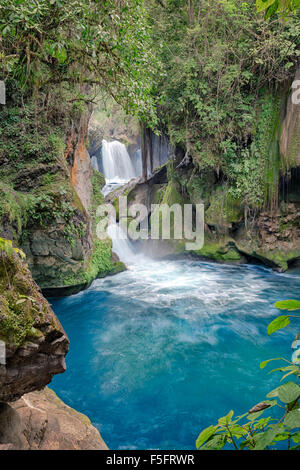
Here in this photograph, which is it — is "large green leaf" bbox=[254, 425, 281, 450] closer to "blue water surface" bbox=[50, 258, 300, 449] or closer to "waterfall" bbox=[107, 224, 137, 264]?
"blue water surface" bbox=[50, 258, 300, 449]

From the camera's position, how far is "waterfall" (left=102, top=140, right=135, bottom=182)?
67.7 feet

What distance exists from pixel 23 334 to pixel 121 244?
412 inches

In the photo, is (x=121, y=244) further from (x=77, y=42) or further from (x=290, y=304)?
(x=290, y=304)

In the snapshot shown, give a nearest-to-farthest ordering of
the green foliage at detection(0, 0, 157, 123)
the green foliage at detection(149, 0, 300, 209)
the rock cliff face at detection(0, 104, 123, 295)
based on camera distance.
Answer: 1. the green foliage at detection(0, 0, 157, 123)
2. the rock cliff face at detection(0, 104, 123, 295)
3. the green foliage at detection(149, 0, 300, 209)

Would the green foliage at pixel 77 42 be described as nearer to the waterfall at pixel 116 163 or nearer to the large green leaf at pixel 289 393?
the large green leaf at pixel 289 393

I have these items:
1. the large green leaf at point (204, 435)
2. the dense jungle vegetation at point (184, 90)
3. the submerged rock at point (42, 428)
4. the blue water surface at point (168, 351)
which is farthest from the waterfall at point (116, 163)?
the large green leaf at point (204, 435)

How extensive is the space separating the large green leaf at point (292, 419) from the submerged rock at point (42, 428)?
152 cm

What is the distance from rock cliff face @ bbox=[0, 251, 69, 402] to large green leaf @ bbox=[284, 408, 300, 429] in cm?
152

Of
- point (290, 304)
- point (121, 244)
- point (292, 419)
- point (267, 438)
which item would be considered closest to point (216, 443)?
point (267, 438)

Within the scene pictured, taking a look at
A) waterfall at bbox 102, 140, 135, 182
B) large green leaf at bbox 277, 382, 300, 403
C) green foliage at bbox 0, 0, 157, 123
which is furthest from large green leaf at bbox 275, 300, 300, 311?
waterfall at bbox 102, 140, 135, 182

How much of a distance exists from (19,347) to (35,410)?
91cm

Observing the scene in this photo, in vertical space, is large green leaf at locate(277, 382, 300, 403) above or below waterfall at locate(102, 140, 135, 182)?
below

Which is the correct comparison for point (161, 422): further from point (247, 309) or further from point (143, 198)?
point (143, 198)

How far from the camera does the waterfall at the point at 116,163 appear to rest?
2064cm
